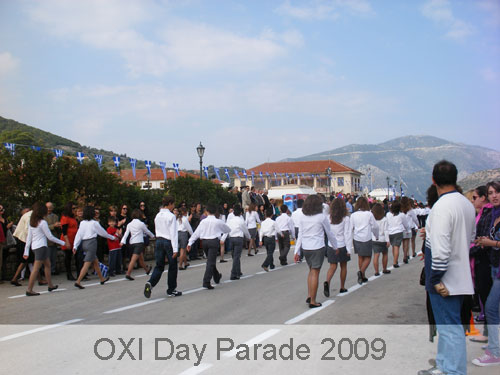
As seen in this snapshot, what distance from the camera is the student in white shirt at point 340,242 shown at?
977 cm

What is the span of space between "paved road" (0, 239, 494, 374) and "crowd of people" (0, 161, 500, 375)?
488 mm

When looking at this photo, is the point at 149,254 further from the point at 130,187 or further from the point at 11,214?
the point at 11,214

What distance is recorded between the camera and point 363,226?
10.9 m

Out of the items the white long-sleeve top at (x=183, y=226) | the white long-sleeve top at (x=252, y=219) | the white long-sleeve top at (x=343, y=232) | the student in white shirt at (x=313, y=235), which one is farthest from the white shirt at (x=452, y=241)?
the white long-sleeve top at (x=252, y=219)

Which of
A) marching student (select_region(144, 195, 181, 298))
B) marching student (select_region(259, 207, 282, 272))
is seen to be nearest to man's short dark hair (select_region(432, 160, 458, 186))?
marching student (select_region(144, 195, 181, 298))

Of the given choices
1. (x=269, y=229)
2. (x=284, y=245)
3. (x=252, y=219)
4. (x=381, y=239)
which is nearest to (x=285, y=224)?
(x=284, y=245)

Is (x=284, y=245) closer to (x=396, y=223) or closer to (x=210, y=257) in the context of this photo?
(x=396, y=223)

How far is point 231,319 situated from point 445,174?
4.39 metres

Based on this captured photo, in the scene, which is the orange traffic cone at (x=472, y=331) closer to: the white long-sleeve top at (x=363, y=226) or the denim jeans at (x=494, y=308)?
the denim jeans at (x=494, y=308)

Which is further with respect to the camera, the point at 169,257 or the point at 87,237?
the point at 87,237

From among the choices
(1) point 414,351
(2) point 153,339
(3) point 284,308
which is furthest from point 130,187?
(1) point 414,351

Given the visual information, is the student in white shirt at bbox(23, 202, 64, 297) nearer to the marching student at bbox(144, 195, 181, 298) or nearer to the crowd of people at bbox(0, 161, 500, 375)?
the crowd of people at bbox(0, 161, 500, 375)

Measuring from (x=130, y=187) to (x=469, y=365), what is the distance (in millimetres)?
16079

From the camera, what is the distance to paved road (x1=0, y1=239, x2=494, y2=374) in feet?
17.6
